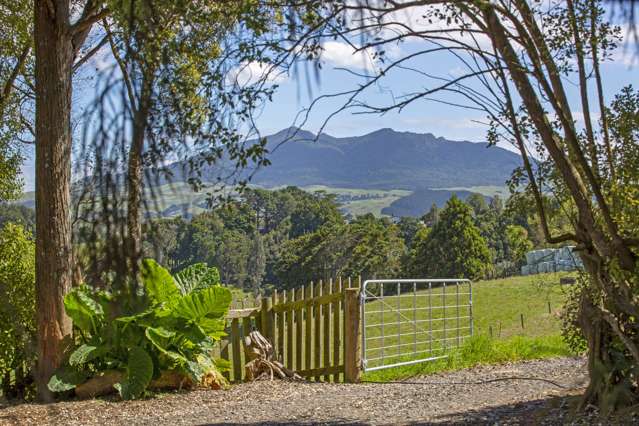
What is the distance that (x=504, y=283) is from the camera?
34469 millimetres

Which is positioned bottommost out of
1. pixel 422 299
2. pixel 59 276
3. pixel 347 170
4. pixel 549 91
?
pixel 422 299

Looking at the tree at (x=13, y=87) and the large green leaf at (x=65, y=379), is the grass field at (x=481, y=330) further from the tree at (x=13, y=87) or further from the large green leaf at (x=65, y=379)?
the tree at (x=13, y=87)

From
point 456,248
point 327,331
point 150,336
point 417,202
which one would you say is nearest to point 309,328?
point 327,331

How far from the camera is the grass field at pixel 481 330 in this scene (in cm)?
927

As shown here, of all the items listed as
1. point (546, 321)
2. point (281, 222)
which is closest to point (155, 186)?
point (546, 321)

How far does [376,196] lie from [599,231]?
6358 inches

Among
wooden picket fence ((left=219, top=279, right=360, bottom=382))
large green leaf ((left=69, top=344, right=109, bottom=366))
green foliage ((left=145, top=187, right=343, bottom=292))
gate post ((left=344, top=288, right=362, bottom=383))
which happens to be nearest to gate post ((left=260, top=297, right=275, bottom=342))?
wooden picket fence ((left=219, top=279, right=360, bottom=382))

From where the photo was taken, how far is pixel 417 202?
16350 centimetres

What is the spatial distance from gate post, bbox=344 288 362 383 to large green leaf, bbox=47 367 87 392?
2927 millimetres

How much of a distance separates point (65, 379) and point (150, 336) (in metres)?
0.89

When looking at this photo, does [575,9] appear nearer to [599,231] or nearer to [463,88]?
[463,88]

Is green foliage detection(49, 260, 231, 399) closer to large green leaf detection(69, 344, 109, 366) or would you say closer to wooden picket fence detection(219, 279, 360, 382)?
large green leaf detection(69, 344, 109, 366)

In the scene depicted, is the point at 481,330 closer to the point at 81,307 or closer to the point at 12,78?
the point at 12,78

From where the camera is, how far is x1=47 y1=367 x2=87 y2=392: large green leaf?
6766 mm
